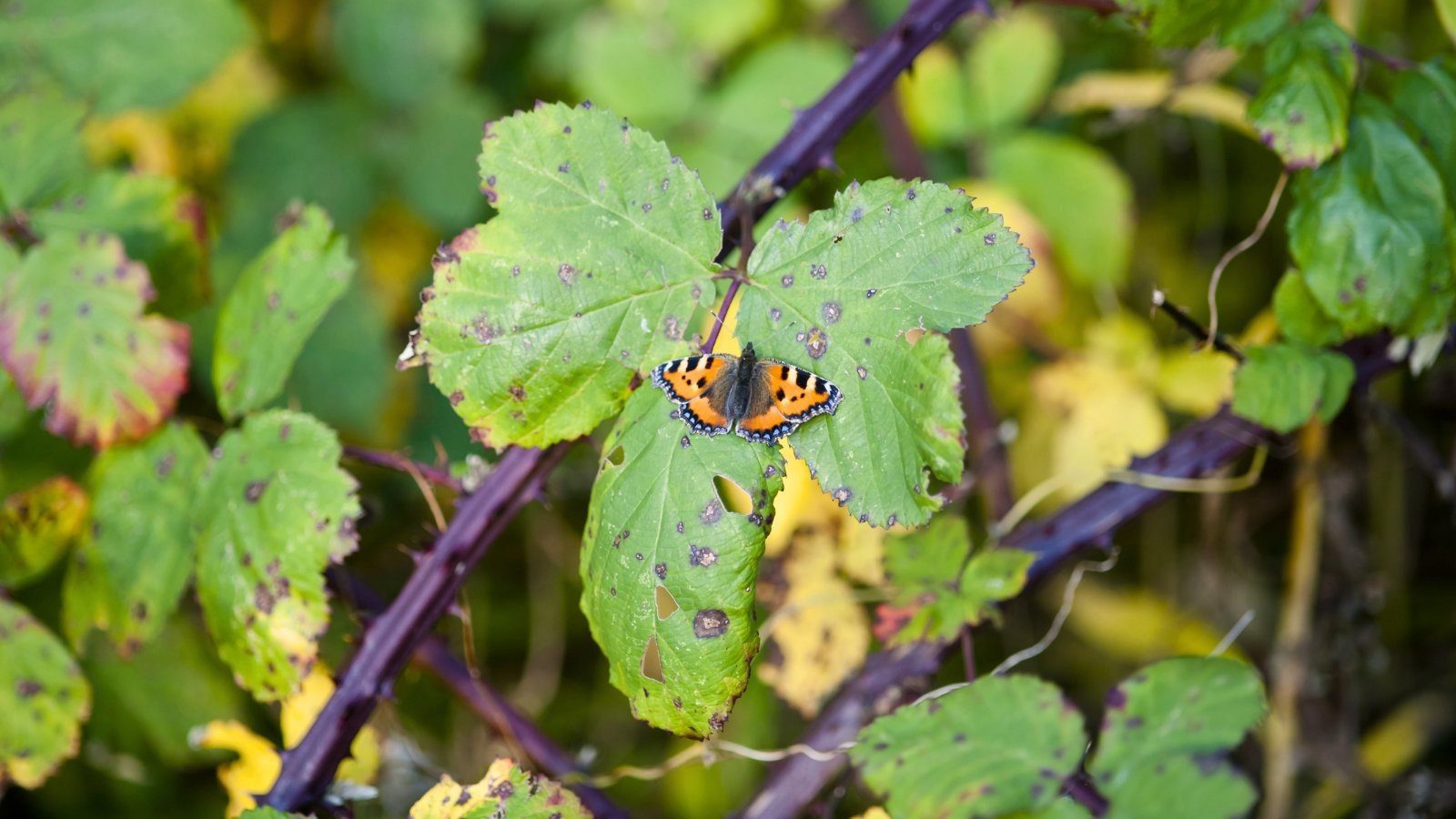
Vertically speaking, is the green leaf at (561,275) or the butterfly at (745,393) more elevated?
the green leaf at (561,275)

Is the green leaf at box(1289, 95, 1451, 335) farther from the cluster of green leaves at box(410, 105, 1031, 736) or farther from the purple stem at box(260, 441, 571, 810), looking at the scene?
the purple stem at box(260, 441, 571, 810)

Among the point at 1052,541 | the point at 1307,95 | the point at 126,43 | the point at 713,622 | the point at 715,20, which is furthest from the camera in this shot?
the point at 715,20

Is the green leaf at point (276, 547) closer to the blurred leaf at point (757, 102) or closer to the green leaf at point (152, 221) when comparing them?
the green leaf at point (152, 221)

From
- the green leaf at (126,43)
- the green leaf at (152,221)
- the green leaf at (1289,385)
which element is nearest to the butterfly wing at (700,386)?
the green leaf at (1289,385)

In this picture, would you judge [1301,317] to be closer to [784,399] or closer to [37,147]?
[784,399]

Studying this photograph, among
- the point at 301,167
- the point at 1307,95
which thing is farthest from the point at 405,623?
the point at 301,167

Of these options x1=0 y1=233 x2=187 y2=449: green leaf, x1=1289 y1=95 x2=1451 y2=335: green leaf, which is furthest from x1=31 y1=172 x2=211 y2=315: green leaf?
x1=1289 y1=95 x2=1451 y2=335: green leaf
